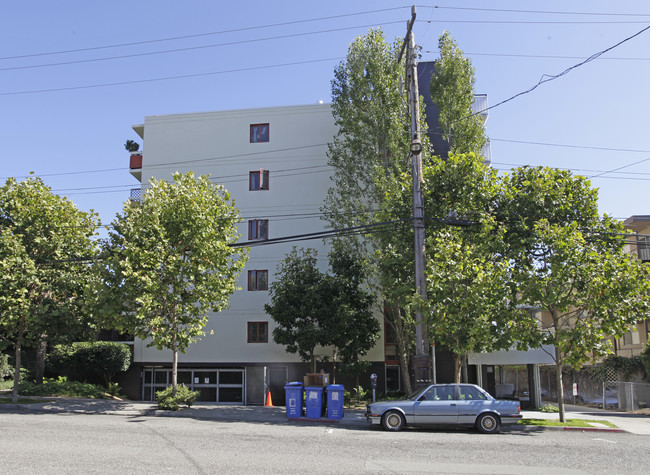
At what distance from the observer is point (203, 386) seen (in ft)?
91.5

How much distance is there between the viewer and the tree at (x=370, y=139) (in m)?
23.3

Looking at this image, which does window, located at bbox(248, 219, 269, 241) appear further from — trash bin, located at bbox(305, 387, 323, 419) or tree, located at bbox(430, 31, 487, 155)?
trash bin, located at bbox(305, 387, 323, 419)

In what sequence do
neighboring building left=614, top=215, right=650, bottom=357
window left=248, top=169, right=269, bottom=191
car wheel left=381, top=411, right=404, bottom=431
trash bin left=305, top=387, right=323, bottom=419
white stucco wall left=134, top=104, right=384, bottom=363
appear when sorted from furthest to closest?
neighboring building left=614, top=215, right=650, bottom=357 < window left=248, top=169, right=269, bottom=191 < white stucco wall left=134, top=104, right=384, bottom=363 < trash bin left=305, top=387, right=323, bottom=419 < car wheel left=381, top=411, right=404, bottom=431

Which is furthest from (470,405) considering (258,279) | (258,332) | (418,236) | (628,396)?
(258,279)

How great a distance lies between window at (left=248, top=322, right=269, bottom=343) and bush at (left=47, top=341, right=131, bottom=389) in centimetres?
654

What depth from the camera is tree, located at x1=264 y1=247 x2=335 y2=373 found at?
2245cm

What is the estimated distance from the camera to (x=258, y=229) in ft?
93.7

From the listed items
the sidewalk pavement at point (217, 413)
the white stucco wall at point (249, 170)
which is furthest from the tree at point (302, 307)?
the white stucco wall at point (249, 170)

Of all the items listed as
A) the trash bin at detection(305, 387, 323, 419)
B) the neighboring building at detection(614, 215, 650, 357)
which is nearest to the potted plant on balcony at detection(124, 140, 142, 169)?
the trash bin at detection(305, 387, 323, 419)

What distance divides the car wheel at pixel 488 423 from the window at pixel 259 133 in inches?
784

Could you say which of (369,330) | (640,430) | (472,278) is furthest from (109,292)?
(640,430)

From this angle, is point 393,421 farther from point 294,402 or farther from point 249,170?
point 249,170

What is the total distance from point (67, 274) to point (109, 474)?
14.9 meters

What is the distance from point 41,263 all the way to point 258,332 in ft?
36.2
